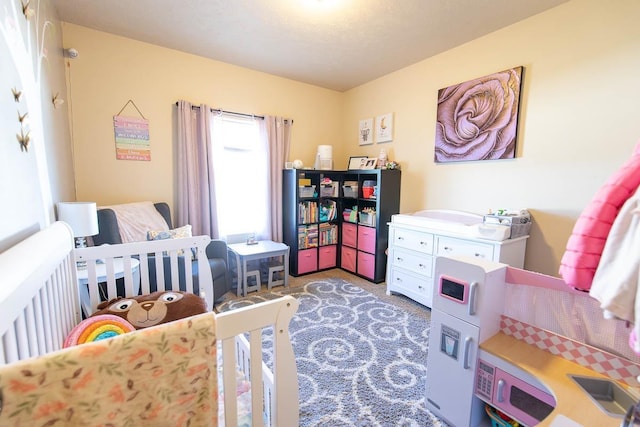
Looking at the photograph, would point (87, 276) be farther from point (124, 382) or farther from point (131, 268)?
point (124, 382)

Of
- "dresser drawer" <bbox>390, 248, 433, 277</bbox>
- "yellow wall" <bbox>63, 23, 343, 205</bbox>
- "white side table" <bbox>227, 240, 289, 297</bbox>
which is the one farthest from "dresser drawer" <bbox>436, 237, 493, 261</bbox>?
"yellow wall" <bbox>63, 23, 343, 205</bbox>

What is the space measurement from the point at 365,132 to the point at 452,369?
2.99 meters

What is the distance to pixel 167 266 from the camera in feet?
7.32

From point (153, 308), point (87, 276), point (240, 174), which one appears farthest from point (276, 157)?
point (153, 308)

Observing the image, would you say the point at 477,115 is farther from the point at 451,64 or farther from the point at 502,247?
the point at 502,247

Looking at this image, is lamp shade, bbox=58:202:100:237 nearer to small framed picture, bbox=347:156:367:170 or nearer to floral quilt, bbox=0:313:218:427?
floral quilt, bbox=0:313:218:427

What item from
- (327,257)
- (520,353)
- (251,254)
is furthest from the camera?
(327,257)

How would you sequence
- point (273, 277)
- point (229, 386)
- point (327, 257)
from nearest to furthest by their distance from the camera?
point (229, 386), point (273, 277), point (327, 257)

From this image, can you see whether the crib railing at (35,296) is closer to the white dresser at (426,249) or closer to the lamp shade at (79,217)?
the lamp shade at (79,217)

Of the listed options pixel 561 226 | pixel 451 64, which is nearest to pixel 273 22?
pixel 451 64

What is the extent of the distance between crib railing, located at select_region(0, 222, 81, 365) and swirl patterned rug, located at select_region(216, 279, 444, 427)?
3.82 feet

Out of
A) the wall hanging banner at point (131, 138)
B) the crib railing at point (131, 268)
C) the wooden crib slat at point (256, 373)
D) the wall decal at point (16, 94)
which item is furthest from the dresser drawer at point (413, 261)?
the wall decal at point (16, 94)

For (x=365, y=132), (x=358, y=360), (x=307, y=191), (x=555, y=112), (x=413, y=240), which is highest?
(x=365, y=132)

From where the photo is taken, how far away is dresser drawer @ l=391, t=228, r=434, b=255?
260 cm
